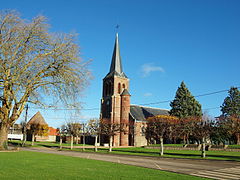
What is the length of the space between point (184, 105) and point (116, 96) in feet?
52.4

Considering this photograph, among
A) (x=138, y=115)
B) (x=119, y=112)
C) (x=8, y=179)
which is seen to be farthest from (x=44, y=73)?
(x=138, y=115)

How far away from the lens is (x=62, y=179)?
784 centimetres

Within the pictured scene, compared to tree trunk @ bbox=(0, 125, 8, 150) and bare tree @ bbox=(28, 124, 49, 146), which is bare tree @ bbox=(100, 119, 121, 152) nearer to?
tree trunk @ bbox=(0, 125, 8, 150)

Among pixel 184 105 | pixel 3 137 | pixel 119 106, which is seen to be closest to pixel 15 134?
pixel 119 106

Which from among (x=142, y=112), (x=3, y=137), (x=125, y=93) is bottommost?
(x=3, y=137)

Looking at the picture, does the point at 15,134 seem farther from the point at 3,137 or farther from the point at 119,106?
the point at 3,137

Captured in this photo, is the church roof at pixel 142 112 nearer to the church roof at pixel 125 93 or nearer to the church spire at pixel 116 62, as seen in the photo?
the church roof at pixel 125 93

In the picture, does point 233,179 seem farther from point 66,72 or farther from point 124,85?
point 124,85

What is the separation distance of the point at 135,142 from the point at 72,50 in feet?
117

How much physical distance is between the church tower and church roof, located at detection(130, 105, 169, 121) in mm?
2958

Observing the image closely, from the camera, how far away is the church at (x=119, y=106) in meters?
52.4

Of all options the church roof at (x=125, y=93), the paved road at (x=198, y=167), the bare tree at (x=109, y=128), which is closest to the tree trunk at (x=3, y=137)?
the paved road at (x=198, y=167)

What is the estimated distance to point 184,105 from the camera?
174ft

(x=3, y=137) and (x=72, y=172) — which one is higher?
(x=3, y=137)
